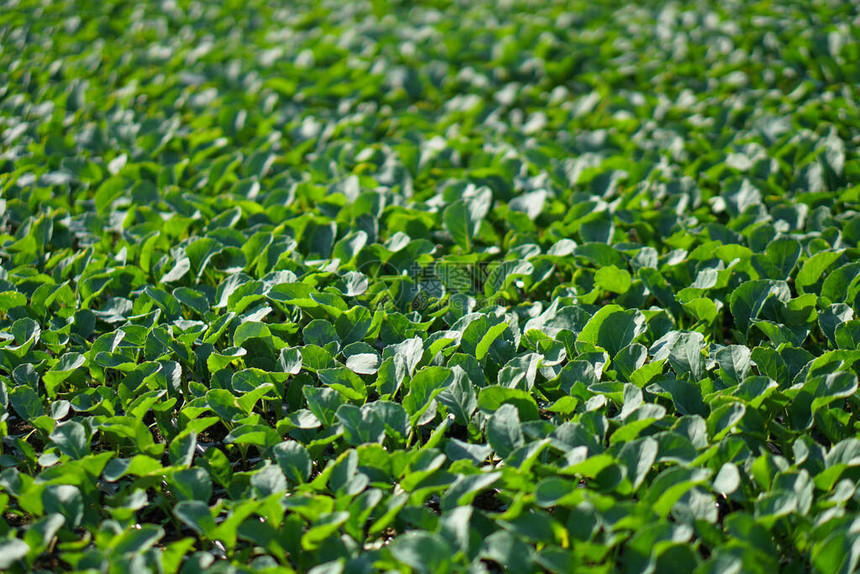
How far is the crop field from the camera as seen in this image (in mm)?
1438

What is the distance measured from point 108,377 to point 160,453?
48 cm

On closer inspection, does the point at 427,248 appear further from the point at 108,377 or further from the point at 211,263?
the point at 108,377

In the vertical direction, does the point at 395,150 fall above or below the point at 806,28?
above

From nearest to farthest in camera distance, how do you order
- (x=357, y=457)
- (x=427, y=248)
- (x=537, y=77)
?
(x=357, y=457), (x=427, y=248), (x=537, y=77)

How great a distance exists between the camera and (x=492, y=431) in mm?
1607

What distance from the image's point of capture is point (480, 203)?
2531 millimetres

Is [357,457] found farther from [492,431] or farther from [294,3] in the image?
[294,3]

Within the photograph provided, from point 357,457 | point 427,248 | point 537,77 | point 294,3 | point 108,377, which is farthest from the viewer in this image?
point 294,3

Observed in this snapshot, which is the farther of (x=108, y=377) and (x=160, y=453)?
(x=108, y=377)

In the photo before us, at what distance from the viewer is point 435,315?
2.04 metres

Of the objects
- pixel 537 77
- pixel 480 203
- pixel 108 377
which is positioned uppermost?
pixel 108 377

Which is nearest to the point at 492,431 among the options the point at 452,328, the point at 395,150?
the point at 452,328

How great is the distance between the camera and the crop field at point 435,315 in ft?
4.72

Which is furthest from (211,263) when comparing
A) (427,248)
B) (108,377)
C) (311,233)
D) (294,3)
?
(294,3)
